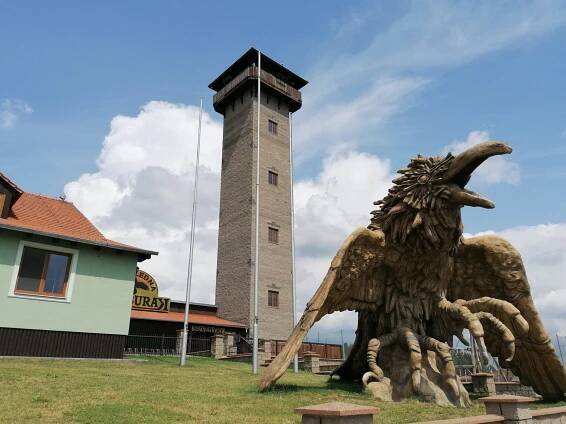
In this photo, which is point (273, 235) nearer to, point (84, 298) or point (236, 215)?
point (236, 215)

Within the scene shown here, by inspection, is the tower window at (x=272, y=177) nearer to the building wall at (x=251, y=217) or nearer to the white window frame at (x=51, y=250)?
the building wall at (x=251, y=217)

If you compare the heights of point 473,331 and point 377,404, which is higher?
point 473,331

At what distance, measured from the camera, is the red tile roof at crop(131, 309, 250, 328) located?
76.6 feet

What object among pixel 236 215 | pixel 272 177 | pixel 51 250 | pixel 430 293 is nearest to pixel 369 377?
pixel 430 293

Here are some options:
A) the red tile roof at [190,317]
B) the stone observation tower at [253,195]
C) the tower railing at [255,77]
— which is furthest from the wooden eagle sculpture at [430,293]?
the tower railing at [255,77]

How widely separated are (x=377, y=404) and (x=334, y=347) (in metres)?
19.6

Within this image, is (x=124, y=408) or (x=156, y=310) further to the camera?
(x=156, y=310)

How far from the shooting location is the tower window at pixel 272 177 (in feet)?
98.5

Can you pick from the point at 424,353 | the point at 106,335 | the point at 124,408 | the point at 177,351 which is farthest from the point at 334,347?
the point at 124,408

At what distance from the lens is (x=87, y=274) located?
14.9 metres

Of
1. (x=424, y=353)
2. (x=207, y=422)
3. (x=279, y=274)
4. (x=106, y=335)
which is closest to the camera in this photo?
(x=207, y=422)

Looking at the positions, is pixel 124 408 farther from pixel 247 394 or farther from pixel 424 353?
pixel 424 353

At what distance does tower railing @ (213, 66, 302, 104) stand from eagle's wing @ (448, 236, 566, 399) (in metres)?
24.4

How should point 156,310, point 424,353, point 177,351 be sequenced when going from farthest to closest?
1. point 156,310
2. point 177,351
3. point 424,353
